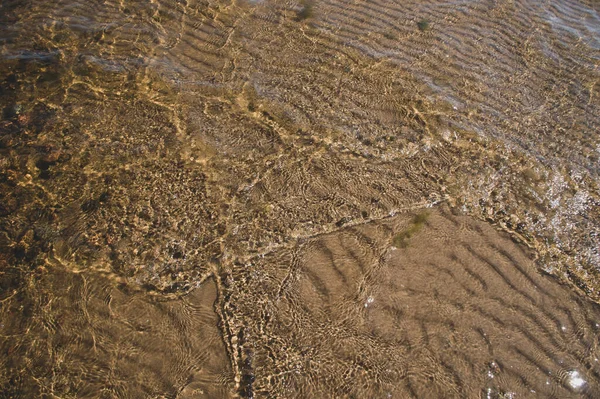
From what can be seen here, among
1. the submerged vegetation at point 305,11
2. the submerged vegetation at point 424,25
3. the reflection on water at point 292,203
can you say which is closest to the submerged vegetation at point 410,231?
the reflection on water at point 292,203

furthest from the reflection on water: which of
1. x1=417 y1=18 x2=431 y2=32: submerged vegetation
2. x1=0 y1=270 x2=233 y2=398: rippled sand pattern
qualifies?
x1=417 y1=18 x2=431 y2=32: submerged vegetation

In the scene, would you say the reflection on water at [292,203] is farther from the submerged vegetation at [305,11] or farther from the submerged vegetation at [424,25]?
the submerged vegetation at [424,25]

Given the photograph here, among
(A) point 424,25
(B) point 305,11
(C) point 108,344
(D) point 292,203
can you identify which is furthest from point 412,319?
(B) point 305,11

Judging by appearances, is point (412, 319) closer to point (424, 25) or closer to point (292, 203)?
point (292, 203)

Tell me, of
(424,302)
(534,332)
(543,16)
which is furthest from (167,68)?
(543,16)

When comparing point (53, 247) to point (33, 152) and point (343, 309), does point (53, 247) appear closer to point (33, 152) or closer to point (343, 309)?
point (33, 152)

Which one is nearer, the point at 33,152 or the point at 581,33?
the point at 33,152

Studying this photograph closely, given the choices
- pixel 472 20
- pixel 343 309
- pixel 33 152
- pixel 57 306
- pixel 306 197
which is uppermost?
pixel 472 20
